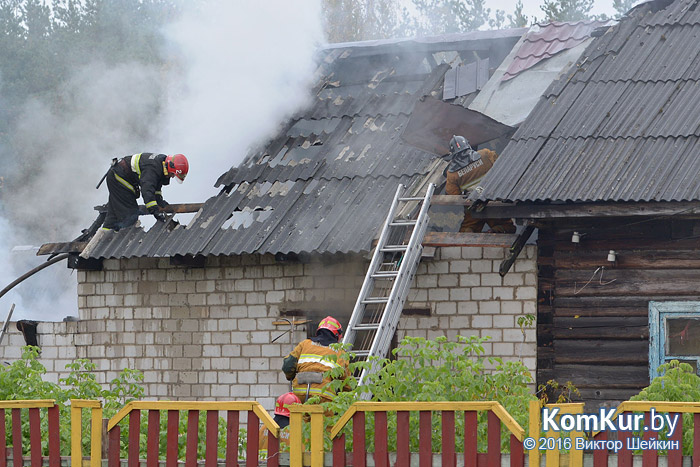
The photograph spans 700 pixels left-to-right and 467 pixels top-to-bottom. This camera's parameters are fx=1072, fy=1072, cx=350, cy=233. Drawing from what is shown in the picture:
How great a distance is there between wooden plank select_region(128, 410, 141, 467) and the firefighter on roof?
503 centimetres

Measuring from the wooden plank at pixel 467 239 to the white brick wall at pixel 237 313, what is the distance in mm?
369

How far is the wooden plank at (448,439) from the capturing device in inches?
277

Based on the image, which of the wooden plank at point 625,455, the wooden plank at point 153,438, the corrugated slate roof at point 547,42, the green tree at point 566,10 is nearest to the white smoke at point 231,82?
the corrugated slate roof at point 547,42

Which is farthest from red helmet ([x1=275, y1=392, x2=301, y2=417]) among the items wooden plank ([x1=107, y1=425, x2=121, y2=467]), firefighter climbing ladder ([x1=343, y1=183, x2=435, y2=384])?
wooden plank ([x1=107, y1=425, x2=121, y2=467])

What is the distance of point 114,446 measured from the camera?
7.83m

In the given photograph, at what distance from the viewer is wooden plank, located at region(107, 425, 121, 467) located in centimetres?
781

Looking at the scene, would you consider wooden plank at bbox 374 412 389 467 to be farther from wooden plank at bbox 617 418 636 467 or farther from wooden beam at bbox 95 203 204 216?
wooden beam at bbox 95 203 204 216

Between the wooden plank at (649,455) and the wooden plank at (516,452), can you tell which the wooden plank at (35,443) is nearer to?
the wooden plank at (516,452)

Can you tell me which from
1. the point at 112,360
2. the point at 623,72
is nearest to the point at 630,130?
the point at 623,72

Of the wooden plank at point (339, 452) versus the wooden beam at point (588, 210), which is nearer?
the wooden plank at point (339, 452)

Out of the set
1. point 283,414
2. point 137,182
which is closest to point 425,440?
point 283,414

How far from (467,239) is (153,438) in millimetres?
4575

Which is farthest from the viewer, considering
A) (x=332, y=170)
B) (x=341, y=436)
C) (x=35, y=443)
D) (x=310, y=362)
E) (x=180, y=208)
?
(x=180, y=208)

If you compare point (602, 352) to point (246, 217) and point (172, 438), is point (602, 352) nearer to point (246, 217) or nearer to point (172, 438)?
point (246, 217)
